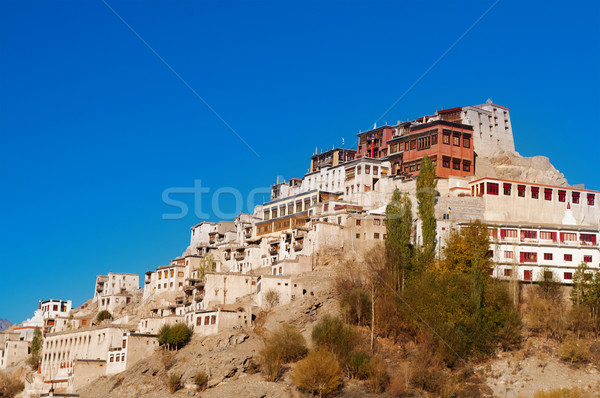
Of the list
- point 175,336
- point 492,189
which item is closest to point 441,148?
point 492,189

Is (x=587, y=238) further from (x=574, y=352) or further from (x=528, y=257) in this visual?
(x=574, y=352)

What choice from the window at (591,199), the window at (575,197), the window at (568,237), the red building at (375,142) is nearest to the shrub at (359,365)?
the window at (568,237)

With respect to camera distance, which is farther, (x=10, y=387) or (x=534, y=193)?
(x=10, y=387)

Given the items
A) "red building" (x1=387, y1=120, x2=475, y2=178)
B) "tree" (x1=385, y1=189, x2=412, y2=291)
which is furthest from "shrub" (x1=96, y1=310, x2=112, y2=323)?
"tree" (x1=385, y1=189, x2=412, y2=291)

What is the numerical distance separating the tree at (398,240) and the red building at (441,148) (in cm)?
1398

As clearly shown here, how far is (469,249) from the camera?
72.2m

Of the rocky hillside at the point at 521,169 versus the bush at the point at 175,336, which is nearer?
the bush at the point at 175,336

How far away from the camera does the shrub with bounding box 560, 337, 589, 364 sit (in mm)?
64250

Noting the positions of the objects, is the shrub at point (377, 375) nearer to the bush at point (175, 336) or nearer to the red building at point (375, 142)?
the bush at point (175, 336)

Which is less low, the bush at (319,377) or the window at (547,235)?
the window at (547,235)

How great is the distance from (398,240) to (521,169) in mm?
31272

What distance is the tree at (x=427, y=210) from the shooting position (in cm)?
7469

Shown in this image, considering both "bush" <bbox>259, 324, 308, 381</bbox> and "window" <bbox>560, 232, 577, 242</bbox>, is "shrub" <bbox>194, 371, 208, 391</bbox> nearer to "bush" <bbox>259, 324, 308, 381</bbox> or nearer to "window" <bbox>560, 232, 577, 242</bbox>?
"bush" <bbox>259, 324, 308, 381</bbox>

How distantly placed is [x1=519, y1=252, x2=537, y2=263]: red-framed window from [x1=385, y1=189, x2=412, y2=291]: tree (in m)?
10.7
